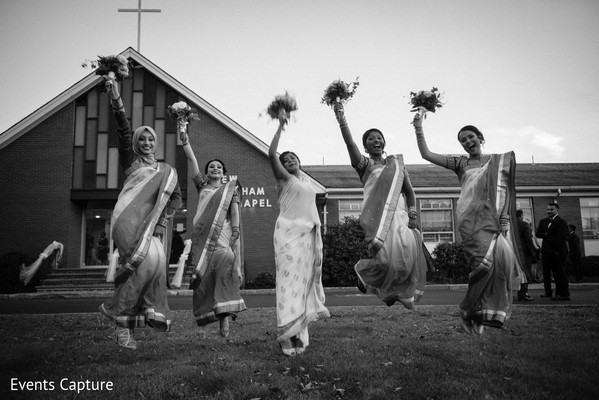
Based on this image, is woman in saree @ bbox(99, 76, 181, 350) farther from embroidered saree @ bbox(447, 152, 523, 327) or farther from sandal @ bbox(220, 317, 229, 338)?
embroidered saree @ bbox(447, 152, 523, 327)

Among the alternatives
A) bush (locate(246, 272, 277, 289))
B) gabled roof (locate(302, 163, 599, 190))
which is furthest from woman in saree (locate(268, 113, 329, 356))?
gabled roof (locate(302, 163, 599, 190))

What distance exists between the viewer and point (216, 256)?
652 centimetres

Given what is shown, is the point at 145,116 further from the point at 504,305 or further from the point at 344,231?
the point at 504,305

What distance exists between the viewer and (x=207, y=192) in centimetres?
675

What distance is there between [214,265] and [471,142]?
3.56 meters

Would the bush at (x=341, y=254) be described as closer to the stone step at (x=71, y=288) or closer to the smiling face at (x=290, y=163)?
the stone step at (x=71, y=288)

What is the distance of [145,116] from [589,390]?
20582 millimetres

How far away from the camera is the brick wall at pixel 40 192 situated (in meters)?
20.2

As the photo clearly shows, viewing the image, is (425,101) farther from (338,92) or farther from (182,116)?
(182,116)

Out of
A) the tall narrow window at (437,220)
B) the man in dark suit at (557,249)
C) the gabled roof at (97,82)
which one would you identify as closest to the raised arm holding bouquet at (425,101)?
the man in dark suit at (557,249)

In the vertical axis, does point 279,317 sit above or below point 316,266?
below

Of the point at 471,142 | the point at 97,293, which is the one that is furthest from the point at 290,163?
the point at 97,293

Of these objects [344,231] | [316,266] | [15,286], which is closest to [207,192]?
[316,266]

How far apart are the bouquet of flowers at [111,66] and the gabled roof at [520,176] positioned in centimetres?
1876
